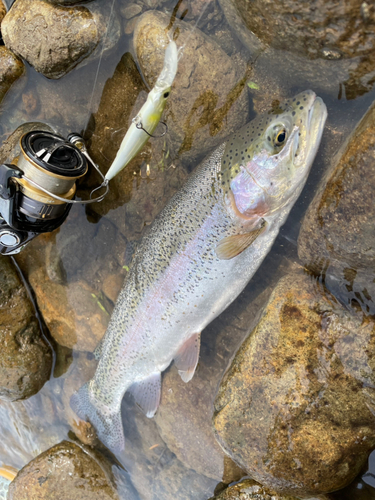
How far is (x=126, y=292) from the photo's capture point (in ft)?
10.2

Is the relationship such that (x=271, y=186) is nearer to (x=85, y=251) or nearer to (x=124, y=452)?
(x=85, y=251)

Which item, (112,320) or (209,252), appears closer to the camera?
(209,252)

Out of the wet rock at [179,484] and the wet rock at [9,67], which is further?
the wet rock at [179,484]

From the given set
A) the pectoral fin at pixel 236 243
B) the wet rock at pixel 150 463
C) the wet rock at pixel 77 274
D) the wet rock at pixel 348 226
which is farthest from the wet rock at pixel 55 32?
the wet rock at pixel 150 463

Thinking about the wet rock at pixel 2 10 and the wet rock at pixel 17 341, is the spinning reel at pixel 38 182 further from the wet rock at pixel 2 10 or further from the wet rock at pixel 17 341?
the wet rock at pixel 2 10

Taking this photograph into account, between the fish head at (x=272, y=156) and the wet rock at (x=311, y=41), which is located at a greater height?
the wet rock at (x=311, y=41)

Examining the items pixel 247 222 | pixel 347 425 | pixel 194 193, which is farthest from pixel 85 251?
pixel 347 425

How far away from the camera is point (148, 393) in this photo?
11.1ft

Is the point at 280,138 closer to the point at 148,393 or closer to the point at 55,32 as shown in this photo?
the point at 55,32

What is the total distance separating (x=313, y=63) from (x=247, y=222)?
1186 millimetres

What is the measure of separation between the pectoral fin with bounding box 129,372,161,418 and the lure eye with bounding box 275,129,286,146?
7.29 ft

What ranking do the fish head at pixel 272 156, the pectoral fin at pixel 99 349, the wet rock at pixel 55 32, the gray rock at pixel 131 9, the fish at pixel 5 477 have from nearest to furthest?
the fish head at pixel 272 156 → the wet rock at pixel 55 32 → the gray rock at pixel 131 9 → the pectoral fin at pixel 99 349 → the fish at pixel 5 477

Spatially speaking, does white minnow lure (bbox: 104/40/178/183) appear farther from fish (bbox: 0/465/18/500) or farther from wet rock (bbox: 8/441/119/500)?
fish (bbox: 0/465/18/500)

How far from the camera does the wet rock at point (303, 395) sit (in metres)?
2.46
